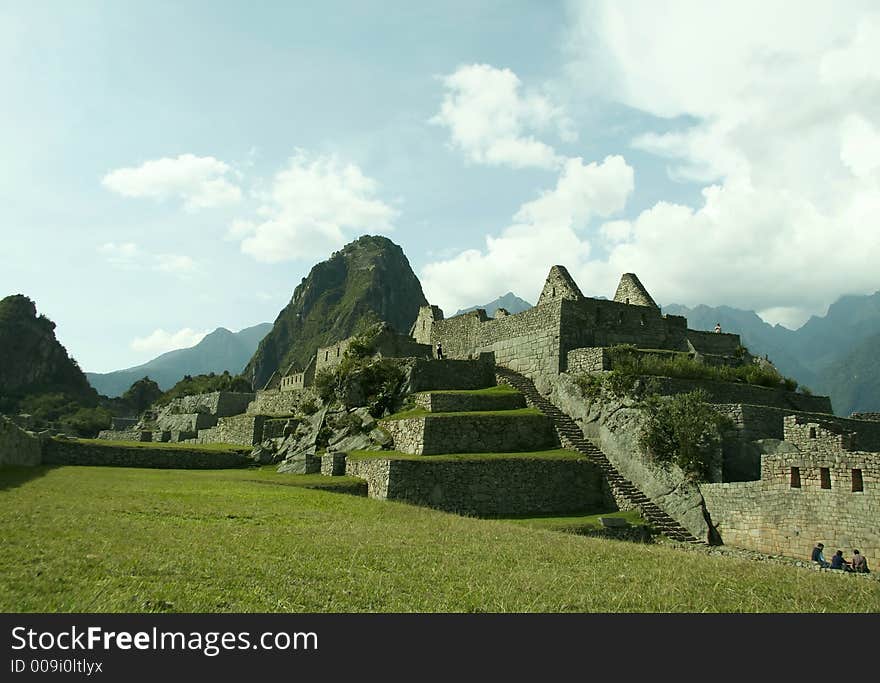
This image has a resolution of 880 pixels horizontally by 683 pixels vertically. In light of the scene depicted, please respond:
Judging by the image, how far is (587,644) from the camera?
7.16m

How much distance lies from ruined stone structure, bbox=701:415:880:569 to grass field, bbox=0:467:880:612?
4739 millimetres

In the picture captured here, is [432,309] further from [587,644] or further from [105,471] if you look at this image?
[587,644]

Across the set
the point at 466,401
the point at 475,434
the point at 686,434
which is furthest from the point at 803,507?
the point at 466,401

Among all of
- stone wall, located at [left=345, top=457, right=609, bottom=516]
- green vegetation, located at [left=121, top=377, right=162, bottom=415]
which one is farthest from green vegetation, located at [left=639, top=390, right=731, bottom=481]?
green vegetation, located at [left=121, top=377, right=162, bottom=415]

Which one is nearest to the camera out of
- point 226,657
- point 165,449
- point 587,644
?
point 226,657

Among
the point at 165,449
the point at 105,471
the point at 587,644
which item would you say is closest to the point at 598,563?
the point at 587,644

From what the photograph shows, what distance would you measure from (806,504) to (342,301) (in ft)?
524

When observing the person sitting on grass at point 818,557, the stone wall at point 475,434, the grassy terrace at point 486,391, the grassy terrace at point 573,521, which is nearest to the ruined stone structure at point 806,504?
the person sitting on grass at point 818,557

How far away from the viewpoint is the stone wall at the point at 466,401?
2909 centimetres

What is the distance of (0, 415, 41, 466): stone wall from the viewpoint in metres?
24.4

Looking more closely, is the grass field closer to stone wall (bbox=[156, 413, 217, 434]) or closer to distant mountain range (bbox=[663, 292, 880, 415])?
stone wall (bbox=[156, 413, 217, 434])

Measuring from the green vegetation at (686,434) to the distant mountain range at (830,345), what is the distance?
55.3 m

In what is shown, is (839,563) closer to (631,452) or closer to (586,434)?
(631,452)

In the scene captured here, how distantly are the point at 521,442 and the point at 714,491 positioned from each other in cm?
748
